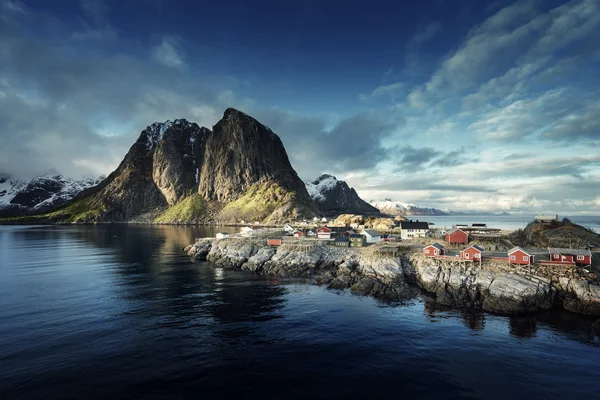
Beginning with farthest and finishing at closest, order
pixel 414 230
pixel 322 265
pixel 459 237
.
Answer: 1. pixel 414 230
2. pixel 459 237
3. pixel 322 265

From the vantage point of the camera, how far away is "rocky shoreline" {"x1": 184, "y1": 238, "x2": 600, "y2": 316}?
43.8 m

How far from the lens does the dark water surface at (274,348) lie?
24969 mm

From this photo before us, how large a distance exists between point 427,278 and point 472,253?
32.8ft

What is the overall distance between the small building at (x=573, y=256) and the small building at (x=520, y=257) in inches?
140

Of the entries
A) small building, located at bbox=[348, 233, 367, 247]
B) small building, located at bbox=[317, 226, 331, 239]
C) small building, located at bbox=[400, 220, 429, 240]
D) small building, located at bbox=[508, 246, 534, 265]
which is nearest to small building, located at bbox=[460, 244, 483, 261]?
small building, located at bbox=[508, 246, 534, 265]

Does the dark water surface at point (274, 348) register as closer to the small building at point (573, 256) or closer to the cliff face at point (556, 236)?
the small building at point (573, 256)

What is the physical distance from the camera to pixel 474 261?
54906 mm

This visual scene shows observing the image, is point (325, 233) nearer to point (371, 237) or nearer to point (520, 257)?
point (371, 237)

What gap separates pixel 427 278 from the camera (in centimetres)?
5466

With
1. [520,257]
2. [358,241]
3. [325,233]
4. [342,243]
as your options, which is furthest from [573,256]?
[325,233]

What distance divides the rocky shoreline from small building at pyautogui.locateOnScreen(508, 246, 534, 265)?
205cm

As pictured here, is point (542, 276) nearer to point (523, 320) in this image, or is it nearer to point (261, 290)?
point (523, 320)

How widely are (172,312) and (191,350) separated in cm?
1407

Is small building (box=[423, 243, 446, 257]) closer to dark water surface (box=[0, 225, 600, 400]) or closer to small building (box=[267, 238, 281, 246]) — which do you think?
dark water surface (box=[0, 225, 600, 400])
